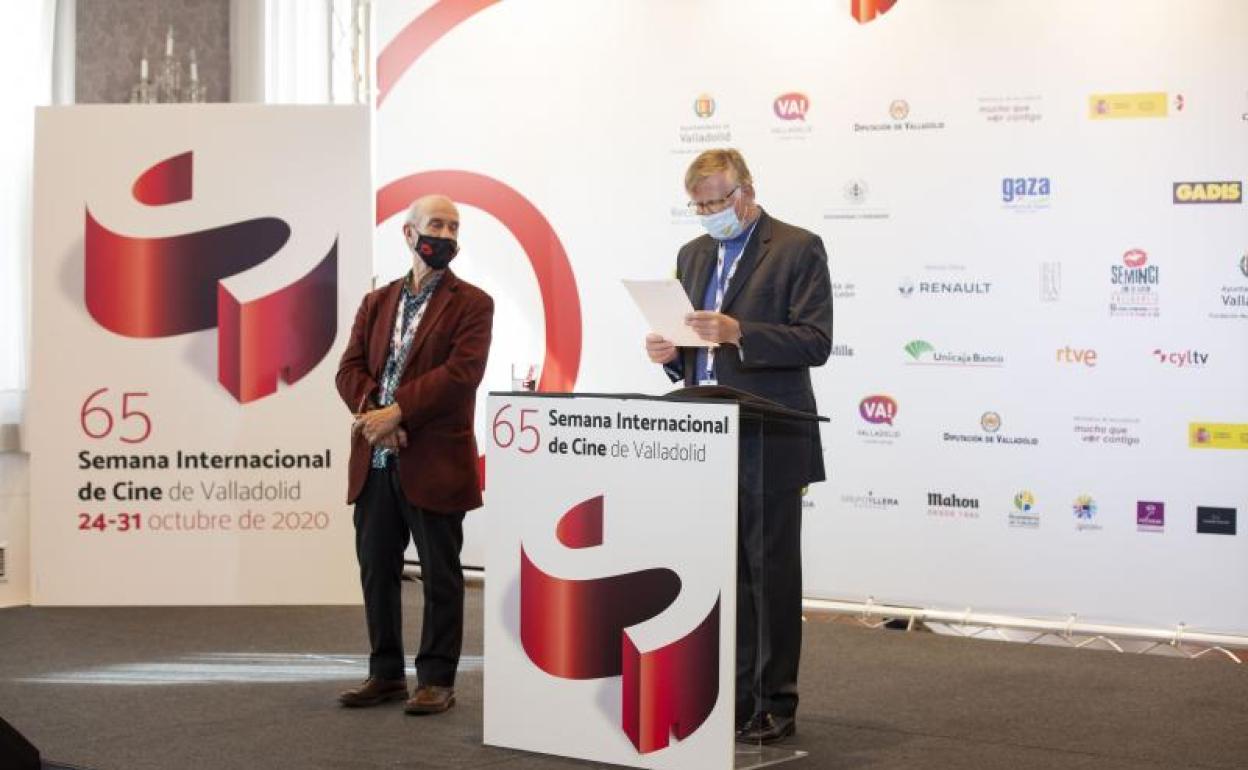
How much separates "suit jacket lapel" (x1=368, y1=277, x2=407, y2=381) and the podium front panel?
0.84m

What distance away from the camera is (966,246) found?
602cm

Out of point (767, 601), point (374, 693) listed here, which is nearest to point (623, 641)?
point (767, 601)

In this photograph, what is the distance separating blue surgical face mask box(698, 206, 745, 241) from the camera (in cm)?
433

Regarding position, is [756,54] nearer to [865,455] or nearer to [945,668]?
[865,455]

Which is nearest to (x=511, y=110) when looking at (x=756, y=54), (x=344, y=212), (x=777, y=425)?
(x=756, y=54)

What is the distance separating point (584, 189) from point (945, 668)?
262 centimetres

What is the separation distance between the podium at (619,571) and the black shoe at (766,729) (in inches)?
1.6

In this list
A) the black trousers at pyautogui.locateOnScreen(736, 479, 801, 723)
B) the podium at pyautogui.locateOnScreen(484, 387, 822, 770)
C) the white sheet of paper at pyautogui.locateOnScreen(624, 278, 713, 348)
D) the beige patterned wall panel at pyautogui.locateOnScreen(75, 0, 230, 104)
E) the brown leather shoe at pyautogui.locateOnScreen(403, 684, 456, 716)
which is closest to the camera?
the podium at pyautogui.locateOnScreen(484, 387, 822, 770)

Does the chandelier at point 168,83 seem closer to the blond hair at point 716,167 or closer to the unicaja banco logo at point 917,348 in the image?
the unicaja banco logo at point 917,348

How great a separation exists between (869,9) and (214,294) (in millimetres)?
2716

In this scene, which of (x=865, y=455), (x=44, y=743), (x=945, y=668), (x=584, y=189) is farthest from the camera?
(x=584, y=189)

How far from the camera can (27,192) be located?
6.87 metres

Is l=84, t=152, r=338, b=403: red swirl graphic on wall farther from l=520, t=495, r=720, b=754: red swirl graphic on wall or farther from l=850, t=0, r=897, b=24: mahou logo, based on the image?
l=850, t=0, r=897, b=24: mahou logo

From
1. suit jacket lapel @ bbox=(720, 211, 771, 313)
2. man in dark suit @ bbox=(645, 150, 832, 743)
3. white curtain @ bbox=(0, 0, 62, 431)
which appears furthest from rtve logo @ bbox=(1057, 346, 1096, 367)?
white curtain @ bbox=(0, 0, 62, 431)
